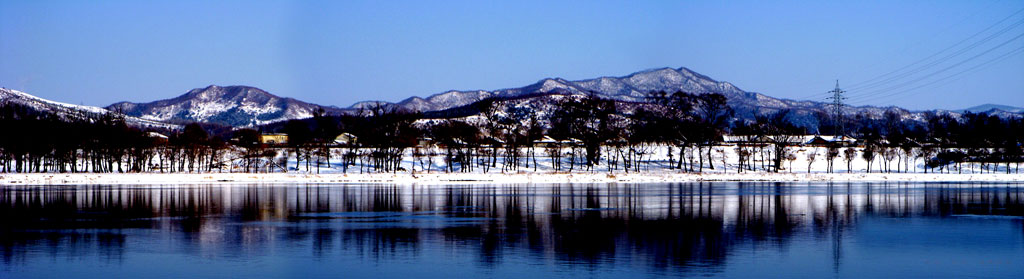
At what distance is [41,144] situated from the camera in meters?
85.5

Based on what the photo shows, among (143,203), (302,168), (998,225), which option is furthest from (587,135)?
(998,225)

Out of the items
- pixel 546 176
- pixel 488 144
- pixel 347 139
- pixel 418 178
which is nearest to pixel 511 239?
pixel 418 178

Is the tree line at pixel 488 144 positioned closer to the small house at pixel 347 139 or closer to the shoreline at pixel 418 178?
the small house at pixel 347 139

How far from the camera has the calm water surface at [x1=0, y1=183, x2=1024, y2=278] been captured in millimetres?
19547

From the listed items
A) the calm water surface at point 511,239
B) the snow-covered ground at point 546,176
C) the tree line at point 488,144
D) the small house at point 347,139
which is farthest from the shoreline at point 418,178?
the calm water surface at point 511,239

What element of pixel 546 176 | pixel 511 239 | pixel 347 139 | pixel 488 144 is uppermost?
pixel 347 139

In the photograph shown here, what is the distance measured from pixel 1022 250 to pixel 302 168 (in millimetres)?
91159

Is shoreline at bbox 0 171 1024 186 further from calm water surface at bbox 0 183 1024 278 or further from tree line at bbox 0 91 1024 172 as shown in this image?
calm water surface at bbox 0 183 1024 278

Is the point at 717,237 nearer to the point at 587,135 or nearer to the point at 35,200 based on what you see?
the point at 35,200

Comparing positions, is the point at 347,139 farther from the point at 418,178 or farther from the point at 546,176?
the point at 418,178

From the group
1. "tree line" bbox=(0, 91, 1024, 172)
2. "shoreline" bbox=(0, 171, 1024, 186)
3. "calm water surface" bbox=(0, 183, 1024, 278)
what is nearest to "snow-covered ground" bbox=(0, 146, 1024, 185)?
"shoreline" bbox=(0, 171, 1024, 186)

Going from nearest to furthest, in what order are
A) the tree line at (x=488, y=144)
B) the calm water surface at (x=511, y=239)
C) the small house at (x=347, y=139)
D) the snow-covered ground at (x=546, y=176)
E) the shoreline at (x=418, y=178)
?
the calm water surface at (x=511, y=239) → the shoreline at (x=418, y=178) → the snow-covered ground at (x=546, y=176) → the tree line at (x=488, y=144) → the small house at (x=347, y=139)

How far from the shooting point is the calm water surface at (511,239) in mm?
19547

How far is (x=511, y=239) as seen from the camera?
25406mm
